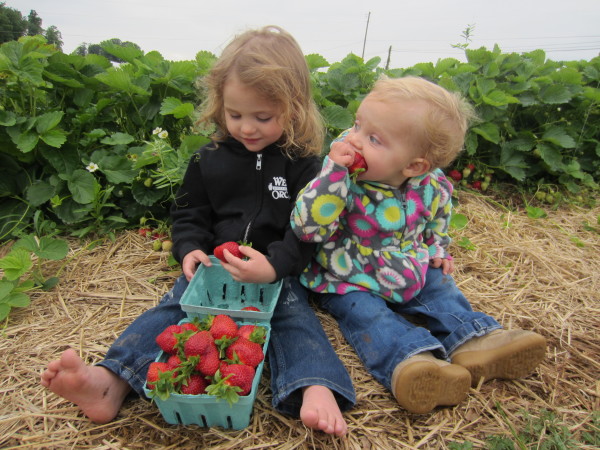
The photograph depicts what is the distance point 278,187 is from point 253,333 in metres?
0.77

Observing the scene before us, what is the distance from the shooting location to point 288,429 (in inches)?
60.6

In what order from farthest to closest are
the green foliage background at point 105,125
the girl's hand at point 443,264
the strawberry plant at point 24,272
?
the green foliage background at point 105,125
the girl's hand at point 443,264
the strawberry plant at point 24,272

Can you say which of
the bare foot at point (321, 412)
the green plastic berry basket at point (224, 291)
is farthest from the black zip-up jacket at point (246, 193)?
the bare foot at point (321, 412)

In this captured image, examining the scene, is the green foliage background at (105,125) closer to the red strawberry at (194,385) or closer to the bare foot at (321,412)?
the red strawberry at (194,385)

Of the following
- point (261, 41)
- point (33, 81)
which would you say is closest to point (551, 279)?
point (261, 41)

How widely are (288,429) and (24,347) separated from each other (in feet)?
4.16

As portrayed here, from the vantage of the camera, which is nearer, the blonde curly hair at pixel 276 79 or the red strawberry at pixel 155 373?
the red strawberry at pixel 155 373

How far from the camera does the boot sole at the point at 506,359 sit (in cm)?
169

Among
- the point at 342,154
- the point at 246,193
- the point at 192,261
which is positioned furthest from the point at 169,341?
the point at 342,154

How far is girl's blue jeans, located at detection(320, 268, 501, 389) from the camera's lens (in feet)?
5.58

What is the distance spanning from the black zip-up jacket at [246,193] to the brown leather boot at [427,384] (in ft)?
2.16

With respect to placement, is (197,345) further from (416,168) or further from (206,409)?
(416,168)

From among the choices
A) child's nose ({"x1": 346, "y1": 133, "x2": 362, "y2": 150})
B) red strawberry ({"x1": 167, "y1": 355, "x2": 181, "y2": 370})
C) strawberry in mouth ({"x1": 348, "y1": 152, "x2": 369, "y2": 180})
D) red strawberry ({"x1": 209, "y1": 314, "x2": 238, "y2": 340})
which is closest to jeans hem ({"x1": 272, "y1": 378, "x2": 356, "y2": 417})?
red strawberry ({"x1": 209, "y1": 314, "x2": 238, "y2": 340})

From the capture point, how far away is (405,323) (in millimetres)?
1864
